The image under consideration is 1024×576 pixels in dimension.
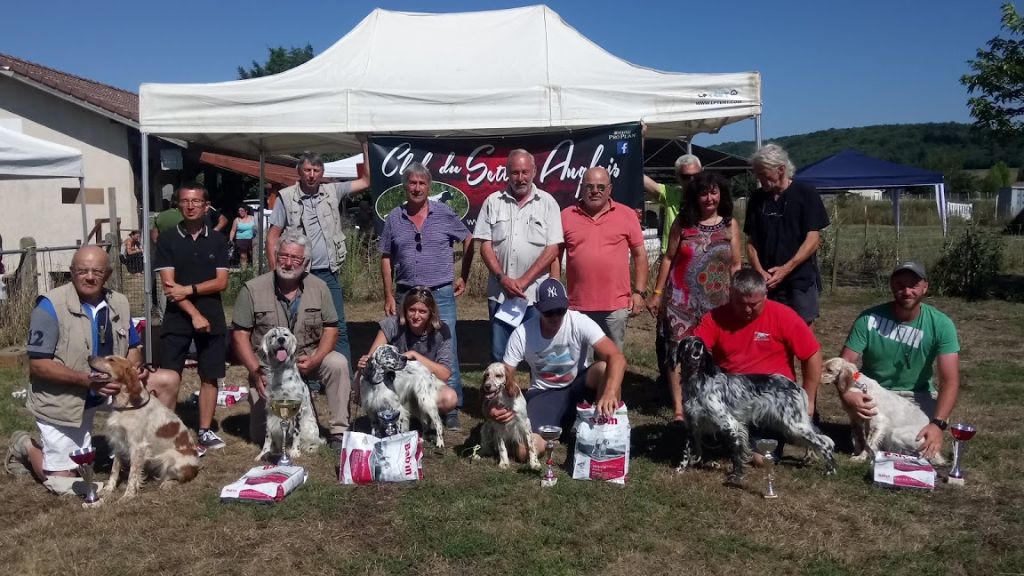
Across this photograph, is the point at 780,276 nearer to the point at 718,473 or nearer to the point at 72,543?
the point at 718,473

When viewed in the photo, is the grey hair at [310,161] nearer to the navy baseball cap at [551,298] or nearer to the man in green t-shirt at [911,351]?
the navy baseball cap at [551,298]

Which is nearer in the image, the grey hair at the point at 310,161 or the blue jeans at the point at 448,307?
the blue jeans at the point at 448,307

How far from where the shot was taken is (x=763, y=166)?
4.84 m

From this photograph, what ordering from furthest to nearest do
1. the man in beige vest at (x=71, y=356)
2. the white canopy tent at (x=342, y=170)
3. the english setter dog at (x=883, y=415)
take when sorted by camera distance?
the white canopy tent at (x=342, y=170) → the english setter dog at (x=883, y=415) → the man in beige vest at (x=71, y=356)

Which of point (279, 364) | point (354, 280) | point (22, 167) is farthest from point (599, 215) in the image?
point (354, 280)

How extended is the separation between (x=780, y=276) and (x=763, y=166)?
2.32ft

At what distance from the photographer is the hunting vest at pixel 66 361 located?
4035 mm

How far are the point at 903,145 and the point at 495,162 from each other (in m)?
89.8

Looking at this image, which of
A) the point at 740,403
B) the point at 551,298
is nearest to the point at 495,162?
the point at 551,298

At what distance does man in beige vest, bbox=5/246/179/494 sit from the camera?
397cm

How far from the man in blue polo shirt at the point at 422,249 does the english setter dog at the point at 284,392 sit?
952mm

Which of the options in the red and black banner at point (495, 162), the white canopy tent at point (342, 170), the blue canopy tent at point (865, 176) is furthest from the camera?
the white canopy tent at point (342, 170)

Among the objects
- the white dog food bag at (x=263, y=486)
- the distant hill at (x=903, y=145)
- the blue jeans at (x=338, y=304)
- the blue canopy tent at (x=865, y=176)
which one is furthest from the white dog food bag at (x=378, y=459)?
the distant hill at (x=903, y=145)

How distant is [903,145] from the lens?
275ft
